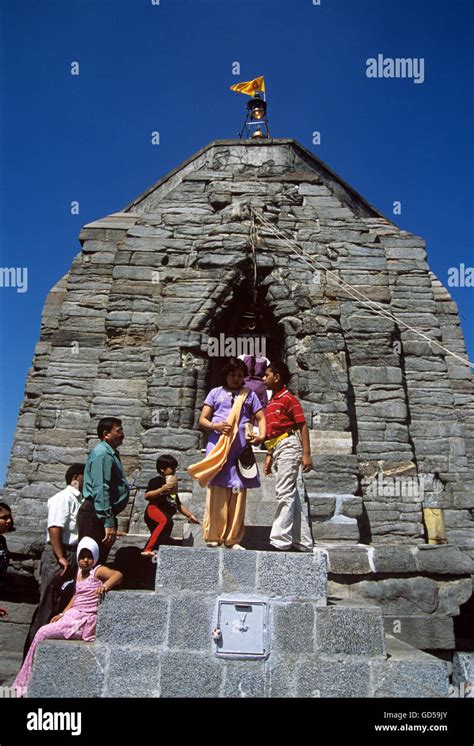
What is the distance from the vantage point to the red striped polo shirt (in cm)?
491

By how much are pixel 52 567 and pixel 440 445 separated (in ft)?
18.3

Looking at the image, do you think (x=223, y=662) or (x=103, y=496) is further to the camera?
(x=103, y=496)

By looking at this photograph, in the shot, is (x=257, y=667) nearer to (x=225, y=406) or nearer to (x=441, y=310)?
(x=225, y=406)

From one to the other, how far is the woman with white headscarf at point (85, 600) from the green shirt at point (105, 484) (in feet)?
1.13

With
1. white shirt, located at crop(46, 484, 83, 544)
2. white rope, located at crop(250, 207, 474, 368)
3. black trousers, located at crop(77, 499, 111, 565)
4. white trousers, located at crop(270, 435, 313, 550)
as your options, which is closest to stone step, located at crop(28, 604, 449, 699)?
white trousers, located at crop(270, 435, 313, 550)

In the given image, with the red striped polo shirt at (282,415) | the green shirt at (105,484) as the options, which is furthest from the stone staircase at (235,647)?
the red striped polo shirt at (282,415)

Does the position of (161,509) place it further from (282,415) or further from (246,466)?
(282,415)

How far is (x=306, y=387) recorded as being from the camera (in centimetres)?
805

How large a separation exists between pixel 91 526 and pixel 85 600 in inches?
27.4

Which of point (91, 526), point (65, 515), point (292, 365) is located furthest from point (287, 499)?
point (292, 365)

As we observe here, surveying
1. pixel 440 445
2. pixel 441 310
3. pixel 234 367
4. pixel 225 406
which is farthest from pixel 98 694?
pixel 441 310

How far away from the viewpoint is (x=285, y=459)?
4691 mm

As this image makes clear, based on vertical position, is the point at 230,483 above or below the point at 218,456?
below

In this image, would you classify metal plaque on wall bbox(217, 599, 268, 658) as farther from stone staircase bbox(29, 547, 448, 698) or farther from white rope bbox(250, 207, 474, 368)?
white rope bbox(250, 207, 474, 368)
